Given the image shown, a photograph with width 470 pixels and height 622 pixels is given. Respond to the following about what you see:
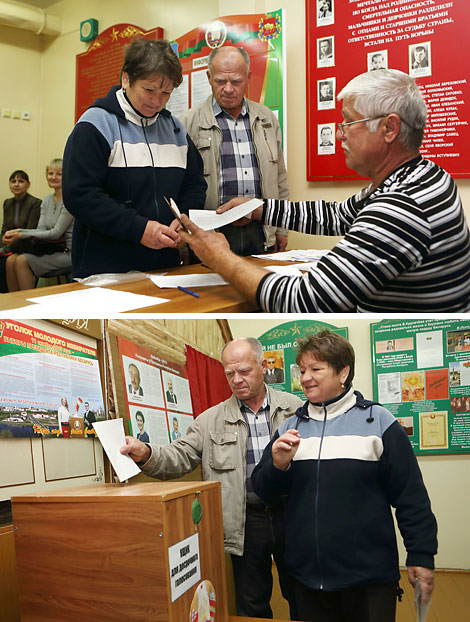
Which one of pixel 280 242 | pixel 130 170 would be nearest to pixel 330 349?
pixel 130 170

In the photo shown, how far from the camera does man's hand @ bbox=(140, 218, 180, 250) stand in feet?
6.28

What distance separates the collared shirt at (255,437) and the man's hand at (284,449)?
0.10m

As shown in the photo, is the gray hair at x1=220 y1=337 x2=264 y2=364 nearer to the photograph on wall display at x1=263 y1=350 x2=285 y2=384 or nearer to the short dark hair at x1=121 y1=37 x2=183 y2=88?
the photograph on wall display at x1=263 y1=350 x2=285 y2=384

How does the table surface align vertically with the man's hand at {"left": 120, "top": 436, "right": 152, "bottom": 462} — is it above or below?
above

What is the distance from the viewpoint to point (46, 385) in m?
1.58

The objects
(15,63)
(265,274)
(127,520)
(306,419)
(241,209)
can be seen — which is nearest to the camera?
(127,520)

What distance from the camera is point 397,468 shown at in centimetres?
149

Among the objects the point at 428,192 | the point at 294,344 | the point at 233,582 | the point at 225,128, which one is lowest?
the point at 233,582

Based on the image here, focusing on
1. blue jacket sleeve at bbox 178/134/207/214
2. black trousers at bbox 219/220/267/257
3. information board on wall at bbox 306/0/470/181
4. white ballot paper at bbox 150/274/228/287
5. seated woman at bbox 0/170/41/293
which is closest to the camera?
white ballot paper at bbox 150/274/228/287

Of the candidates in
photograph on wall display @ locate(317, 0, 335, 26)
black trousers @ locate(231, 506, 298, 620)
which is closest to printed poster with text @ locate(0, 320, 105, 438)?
black trousers @ locate(231, 506, 298, 620)

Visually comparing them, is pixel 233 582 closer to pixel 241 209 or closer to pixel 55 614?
pixel 55 614

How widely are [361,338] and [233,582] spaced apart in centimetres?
74

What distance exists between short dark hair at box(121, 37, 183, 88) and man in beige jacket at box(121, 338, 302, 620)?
1.02 meters

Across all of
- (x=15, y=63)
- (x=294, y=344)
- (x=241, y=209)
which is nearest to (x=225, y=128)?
(x=241, y=209)
